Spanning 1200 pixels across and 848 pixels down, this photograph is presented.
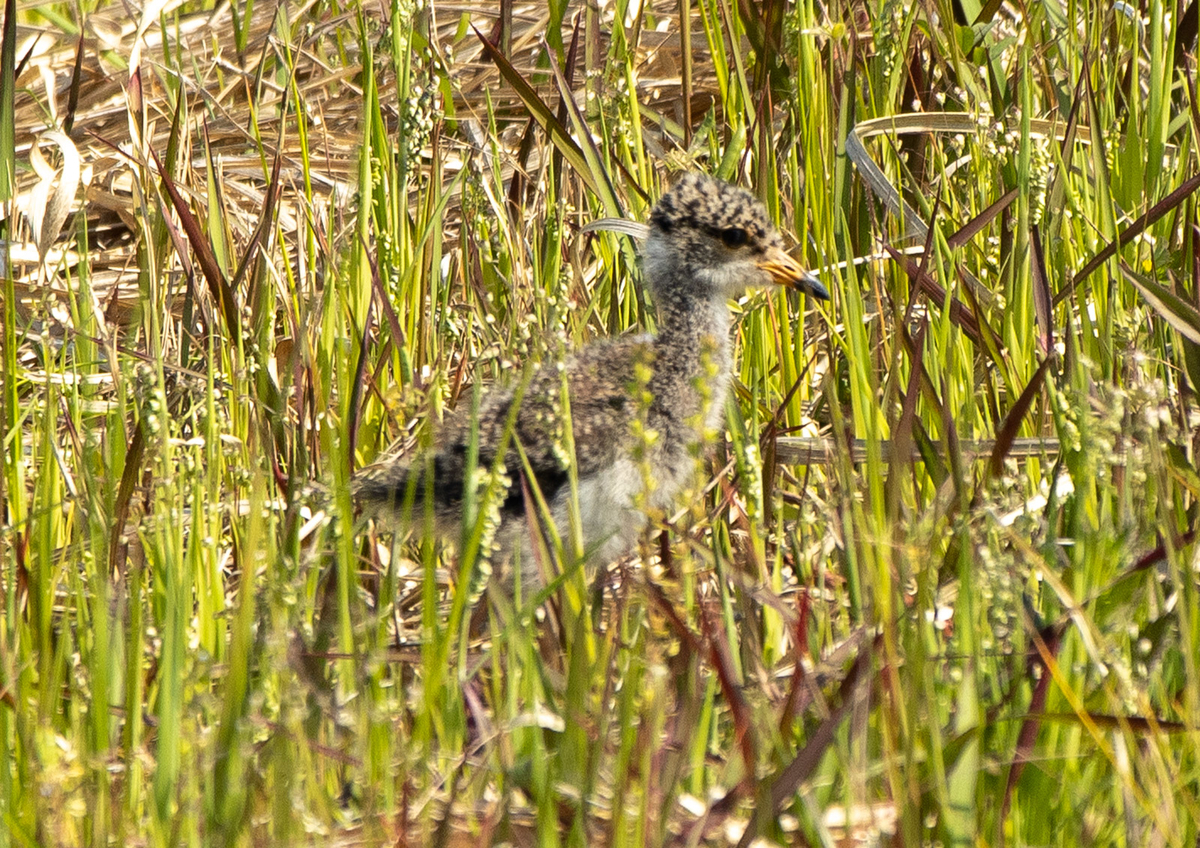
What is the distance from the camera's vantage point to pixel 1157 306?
93.4 inches

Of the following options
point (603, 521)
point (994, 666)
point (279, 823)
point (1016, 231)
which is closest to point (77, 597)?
point (279, 823)

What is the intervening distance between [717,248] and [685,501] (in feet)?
5.03

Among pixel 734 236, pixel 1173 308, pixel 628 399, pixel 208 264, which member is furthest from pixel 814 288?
pixel 208 264

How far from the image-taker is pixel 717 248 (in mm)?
3127

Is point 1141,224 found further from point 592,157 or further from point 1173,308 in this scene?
point 592,157

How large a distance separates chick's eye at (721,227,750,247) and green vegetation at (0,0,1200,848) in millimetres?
178

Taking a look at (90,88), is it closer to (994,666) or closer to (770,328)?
(770,328)

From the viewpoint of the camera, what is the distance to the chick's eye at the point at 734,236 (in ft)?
10.3

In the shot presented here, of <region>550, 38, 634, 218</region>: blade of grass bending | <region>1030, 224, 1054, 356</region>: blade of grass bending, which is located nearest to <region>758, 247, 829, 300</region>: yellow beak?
<region>550, 38, 634, 218</region>: blade of grass bending

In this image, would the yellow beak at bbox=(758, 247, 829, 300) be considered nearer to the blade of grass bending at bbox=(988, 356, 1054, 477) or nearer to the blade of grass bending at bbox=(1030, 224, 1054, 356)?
the blade of grass bending at bbox=(1030, 224, 1054, 356)

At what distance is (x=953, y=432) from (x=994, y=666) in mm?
387

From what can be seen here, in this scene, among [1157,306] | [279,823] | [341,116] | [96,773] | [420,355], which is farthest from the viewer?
[341,116]

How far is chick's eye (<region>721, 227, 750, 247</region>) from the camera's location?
10.3ft

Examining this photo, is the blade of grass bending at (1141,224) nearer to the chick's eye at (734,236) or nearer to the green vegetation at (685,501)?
the green vegetation at (685,501)
